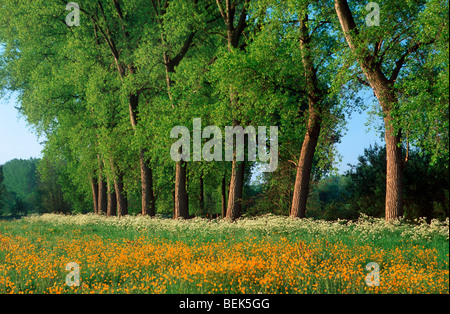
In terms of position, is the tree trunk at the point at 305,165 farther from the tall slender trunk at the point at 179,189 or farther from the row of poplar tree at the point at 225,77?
the tall slender trunk at the point at 179,189

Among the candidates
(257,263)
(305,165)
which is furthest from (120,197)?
(257,263)

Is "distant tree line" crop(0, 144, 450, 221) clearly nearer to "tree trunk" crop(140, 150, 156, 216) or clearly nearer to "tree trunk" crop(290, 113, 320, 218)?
"tree trunk" crop(290, 113, 320, 218)

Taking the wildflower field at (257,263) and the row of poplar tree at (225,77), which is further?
the row of poplar tree at (225,77)

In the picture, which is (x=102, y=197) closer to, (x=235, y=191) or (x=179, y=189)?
(x=179, y=189)

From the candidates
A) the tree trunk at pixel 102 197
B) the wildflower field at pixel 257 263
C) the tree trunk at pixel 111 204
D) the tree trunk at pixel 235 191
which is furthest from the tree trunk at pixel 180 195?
the tree trunk at pixel 102 197

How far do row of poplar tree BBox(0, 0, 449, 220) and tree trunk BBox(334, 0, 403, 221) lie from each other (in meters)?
0.04

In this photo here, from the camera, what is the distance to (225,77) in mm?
17594

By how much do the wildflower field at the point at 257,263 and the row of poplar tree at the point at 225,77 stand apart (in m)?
3.38

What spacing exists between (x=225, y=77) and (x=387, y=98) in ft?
22.3

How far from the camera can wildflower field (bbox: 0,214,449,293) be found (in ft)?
23.9

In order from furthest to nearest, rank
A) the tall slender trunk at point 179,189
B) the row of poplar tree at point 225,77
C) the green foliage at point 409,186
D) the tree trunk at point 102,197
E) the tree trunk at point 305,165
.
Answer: the tree trunk at point 102,197 → the tall slender trunk at point 179,189 → the green foliage at point 409,186 → the tree trunk at point 305,165 → the row of poplar tree at point 225,77

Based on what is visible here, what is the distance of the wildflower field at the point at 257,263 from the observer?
729cm

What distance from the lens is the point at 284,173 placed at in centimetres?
2669
